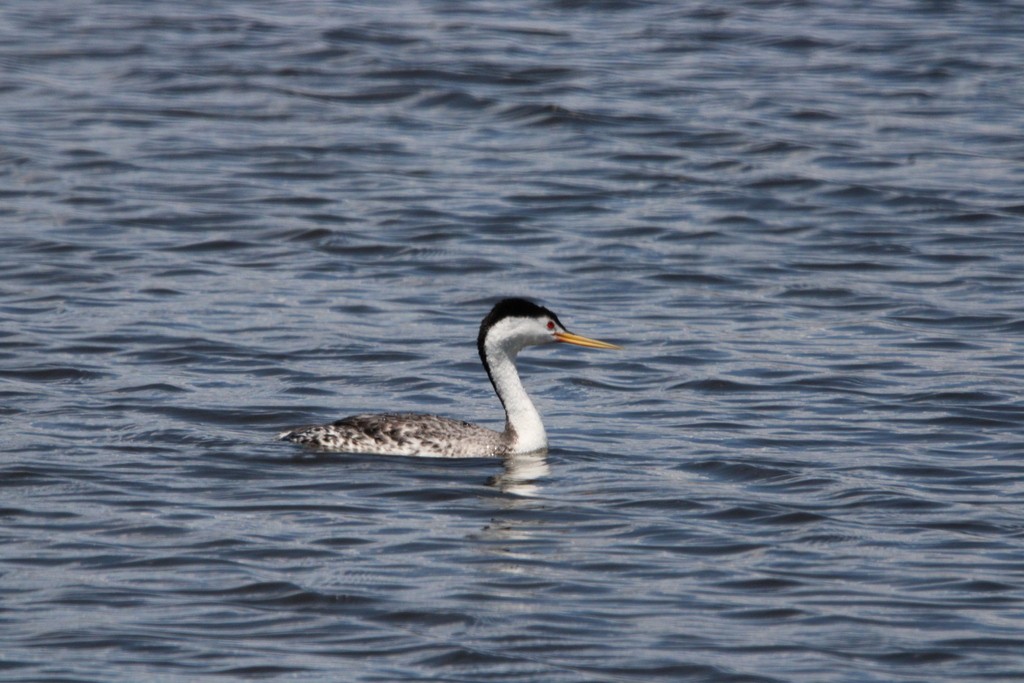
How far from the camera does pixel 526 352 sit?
16562 millimetres

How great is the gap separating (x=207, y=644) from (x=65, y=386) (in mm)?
5778

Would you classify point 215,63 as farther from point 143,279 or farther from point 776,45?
point 143,279

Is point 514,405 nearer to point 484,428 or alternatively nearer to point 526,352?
point 484,428

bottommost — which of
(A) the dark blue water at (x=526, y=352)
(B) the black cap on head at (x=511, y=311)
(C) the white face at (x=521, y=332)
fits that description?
(A) the dark blue water at (x=526, y=352)

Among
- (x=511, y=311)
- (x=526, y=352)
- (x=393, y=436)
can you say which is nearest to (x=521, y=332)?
(x=511, y=311)

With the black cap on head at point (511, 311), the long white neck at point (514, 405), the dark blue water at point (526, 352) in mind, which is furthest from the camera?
the black cap on head at point (511, 311)

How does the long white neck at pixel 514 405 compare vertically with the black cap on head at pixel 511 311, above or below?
below

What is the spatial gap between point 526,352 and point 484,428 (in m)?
3.46

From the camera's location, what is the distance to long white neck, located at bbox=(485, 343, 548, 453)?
42.5 feet

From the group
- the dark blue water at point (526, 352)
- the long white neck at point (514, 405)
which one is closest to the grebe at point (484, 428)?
the long white neck at point (514, 405)

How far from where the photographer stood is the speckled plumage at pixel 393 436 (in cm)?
1259

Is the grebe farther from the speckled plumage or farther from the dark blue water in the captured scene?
the dark blue water

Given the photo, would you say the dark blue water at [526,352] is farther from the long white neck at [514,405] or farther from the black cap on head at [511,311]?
the black cap on head at [511,311]

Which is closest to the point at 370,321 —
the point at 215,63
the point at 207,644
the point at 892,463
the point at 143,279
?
the point at 143,279
